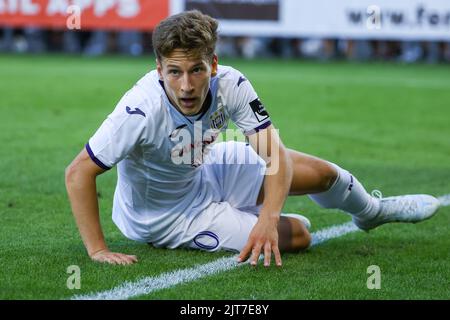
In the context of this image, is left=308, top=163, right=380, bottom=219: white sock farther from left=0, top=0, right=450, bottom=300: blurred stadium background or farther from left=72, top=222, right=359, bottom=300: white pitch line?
left=72, top=222, right=359, bottom=300: white pitch line

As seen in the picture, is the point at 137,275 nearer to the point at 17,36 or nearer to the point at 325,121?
the point at 325,121

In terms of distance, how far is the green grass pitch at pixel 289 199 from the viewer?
4438 mm

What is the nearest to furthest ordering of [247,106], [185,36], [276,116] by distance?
[185,36] → [247,106] → [276,116]

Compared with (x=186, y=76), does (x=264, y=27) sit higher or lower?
lower

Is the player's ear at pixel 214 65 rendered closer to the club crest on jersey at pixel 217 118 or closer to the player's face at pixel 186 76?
the player's face at pixel 186 76

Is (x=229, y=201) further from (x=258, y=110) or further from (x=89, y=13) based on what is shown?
(x=89, y=13)

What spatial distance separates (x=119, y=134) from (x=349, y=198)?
5.01 ft

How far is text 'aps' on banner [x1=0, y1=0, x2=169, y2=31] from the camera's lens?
22125 millimetres

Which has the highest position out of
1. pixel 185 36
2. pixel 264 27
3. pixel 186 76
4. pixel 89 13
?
pixel 185 36

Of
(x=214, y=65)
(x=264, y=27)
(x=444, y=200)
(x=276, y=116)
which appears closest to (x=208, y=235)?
(x=214, y=65)

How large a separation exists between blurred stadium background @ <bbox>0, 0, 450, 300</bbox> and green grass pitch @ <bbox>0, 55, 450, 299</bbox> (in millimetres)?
16

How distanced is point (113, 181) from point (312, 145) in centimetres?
295

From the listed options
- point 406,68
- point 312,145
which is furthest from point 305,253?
point 406,68

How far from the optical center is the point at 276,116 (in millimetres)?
12141
